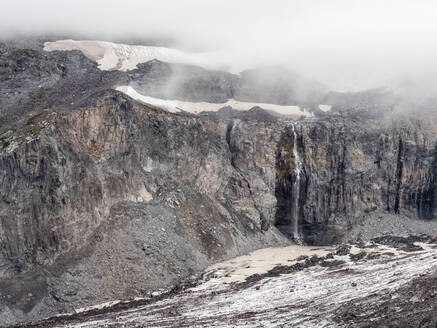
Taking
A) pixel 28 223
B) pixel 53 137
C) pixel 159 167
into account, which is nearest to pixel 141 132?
pixel 159 167

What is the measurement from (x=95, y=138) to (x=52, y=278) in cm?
1380

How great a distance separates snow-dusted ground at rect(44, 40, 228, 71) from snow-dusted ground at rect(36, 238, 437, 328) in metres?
34.0

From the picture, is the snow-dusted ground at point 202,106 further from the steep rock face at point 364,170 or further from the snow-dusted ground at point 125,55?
the snow-dusted ground at point 125,55

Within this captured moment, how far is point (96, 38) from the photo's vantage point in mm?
79938

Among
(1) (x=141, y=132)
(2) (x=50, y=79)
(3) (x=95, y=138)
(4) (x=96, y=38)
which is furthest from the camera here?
(4) (x=96, y=38)

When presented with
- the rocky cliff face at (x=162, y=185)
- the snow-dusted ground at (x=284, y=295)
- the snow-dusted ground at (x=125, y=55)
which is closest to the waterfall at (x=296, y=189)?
the rocky cliff face at (x=162, y=185)

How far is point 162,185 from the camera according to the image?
170ft

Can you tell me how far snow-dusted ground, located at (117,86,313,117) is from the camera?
62356mm

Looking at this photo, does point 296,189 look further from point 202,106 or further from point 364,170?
point 202,106

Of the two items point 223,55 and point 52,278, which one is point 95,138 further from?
point 223,55

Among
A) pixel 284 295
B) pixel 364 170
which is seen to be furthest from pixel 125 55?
pixel 284 295

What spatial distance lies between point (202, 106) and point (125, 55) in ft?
47.2

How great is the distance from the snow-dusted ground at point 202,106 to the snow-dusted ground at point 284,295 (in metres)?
22.6

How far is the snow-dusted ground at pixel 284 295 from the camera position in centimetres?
3216
